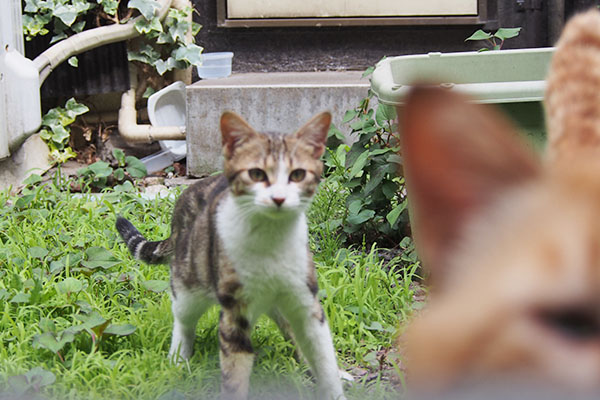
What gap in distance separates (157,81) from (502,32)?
3.21 meters

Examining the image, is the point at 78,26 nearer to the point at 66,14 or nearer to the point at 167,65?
the point at 66,14

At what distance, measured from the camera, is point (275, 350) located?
9.83 feet

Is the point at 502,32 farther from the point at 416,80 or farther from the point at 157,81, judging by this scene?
the point at 416,80

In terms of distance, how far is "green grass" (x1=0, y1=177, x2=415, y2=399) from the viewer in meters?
2.70

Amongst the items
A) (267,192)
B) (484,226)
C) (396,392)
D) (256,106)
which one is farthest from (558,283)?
(256,106)

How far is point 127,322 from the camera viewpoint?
315 cm

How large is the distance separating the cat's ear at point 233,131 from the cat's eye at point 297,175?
7.1 inches

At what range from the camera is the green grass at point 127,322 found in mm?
2701

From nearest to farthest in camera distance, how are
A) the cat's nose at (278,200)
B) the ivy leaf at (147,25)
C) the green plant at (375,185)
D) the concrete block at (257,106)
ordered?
the cat's nose at (278,200), the green plant at (375,185), the concrete block at (257,106), the ivy leaf at (147,25)

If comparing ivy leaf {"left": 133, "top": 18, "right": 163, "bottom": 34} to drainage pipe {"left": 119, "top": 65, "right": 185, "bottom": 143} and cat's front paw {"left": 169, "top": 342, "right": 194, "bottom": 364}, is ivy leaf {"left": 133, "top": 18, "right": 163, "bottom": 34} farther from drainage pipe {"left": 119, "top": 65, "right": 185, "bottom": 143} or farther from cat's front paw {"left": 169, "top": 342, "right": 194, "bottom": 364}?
cat's front paw {"left": 169, "top": 342, "right": 194, "bottom": 364}

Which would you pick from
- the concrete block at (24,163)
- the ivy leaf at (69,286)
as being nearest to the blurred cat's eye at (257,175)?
the ivy leaf at (69,286)

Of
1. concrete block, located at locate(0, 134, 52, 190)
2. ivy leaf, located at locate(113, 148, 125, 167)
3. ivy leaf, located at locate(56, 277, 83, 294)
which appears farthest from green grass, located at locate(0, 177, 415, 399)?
ivy leaf, located at locate(113, 148, 125, 167)

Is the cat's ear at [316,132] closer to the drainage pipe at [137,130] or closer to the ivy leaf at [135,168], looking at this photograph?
the ivy leaf at [135,168]

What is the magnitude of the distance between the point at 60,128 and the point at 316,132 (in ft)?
13.0
